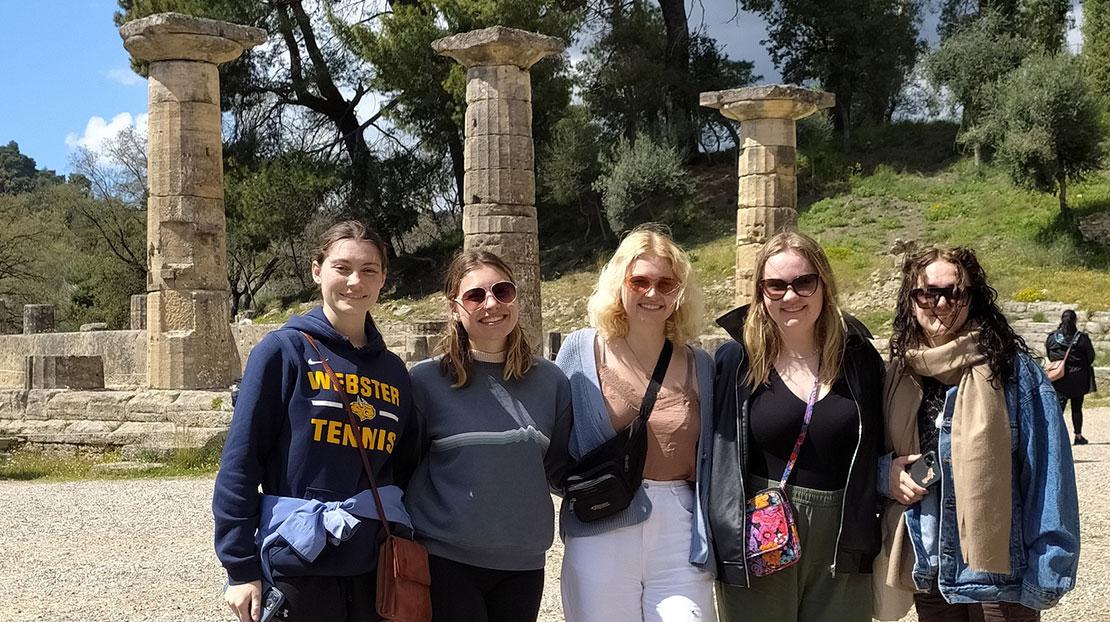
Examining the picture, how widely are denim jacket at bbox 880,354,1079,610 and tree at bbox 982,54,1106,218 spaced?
78.5 ft

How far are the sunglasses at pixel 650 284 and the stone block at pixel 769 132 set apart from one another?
492 inches

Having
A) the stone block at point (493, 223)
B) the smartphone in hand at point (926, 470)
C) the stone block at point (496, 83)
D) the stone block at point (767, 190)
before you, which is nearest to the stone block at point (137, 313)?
the stone block at point (493, 223)

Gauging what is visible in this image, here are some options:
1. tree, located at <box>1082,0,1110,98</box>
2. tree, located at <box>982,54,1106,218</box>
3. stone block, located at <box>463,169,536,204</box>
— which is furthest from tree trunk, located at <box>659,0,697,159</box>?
stone block, located at <box>463,169,536,204</box>

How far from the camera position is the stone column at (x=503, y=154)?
42.5ft

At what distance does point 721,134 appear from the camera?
117 ft

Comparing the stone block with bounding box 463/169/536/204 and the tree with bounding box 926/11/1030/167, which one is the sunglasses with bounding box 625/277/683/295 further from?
the tree with bounding box 926/11/1030/167

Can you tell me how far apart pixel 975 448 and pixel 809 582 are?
0.65 metres

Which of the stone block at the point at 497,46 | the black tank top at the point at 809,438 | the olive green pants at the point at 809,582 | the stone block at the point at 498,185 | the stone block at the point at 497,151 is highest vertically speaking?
the stone block at the point at 497,46

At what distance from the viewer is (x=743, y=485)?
335 cm

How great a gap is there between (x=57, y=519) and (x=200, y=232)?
5312mm

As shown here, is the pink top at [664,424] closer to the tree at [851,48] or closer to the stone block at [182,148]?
the stone block at [182,148]

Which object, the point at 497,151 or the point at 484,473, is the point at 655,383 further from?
the point at 497,151

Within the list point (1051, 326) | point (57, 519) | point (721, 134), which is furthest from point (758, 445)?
point (721, 134)

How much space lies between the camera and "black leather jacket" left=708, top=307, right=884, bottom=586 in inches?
131
